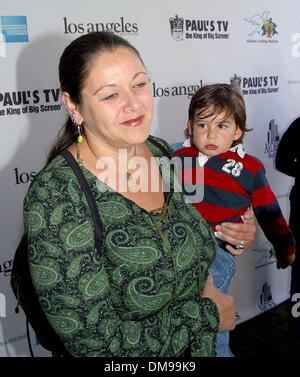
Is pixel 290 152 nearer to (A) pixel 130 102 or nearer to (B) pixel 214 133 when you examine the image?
(B) pixel 214 133

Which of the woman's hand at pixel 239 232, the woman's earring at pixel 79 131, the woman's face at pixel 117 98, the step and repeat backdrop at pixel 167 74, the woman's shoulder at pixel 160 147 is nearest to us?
the woman's face at pixel 117 98

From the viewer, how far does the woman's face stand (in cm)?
100

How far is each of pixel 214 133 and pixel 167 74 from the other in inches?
29.2

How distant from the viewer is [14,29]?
1.77 m

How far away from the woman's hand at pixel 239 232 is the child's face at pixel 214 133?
30cm

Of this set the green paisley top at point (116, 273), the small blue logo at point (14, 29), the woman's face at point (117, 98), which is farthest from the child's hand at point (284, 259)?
the small blue logo at point (14, 29)

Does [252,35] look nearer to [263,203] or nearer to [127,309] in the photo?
[263,203]

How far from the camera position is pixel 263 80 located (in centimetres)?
278

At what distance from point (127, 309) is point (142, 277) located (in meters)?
0.09

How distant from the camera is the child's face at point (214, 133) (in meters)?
1.71

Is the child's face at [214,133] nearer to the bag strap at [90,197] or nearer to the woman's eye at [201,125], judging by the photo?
the woman's eye at [201,125]

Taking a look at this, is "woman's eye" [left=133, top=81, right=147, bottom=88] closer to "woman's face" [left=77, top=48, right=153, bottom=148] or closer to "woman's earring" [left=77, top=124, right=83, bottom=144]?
"woman's face" [left=77, top=48, right=153, bottom=148]

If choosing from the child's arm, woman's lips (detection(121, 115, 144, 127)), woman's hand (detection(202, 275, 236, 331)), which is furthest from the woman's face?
the child's arm
